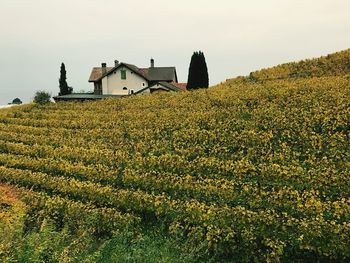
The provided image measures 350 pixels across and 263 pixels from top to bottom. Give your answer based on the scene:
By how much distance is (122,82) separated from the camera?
62062 mm

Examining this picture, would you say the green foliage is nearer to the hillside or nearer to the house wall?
the hillside

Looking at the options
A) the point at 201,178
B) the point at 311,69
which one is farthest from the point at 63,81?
the point at 201,178

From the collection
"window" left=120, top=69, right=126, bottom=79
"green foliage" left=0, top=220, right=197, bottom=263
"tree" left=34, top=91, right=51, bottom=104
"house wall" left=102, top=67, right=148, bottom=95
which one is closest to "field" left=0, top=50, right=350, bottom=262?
"green foliage" left=0, top=220, right=197, bottom=263

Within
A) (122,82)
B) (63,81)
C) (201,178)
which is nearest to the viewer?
(201,178)

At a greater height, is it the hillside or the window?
the window

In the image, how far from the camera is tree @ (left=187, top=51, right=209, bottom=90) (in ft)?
132

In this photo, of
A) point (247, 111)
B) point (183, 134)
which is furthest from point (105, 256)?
point (247, 111)

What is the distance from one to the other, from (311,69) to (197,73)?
A: 1210 cm

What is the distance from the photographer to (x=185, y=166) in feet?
60.2

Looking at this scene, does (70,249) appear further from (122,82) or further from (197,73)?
(122,82)

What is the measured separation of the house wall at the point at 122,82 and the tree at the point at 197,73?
22592mm

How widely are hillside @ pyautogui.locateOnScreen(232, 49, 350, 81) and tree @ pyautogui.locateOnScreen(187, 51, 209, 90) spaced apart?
604 centimetres

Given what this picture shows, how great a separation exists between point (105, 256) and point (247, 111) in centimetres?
1349

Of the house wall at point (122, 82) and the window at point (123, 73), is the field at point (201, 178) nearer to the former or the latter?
the house wall at point (122, 82)
